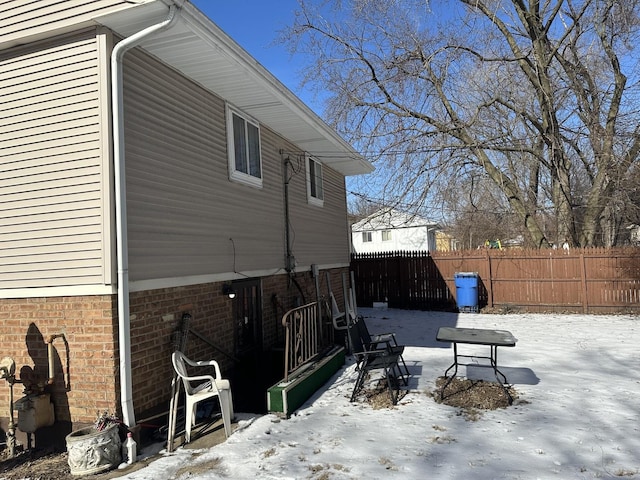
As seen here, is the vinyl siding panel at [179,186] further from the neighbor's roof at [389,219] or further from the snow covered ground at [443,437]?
the neighbor's roof at [389,219]

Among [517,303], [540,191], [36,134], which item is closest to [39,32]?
[36,134]

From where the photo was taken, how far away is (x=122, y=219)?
164 inches

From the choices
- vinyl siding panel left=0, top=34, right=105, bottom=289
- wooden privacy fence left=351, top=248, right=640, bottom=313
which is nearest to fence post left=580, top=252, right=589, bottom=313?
wooden privacy fence left=351, top=248, right=640, bottom=313

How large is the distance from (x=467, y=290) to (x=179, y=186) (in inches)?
415

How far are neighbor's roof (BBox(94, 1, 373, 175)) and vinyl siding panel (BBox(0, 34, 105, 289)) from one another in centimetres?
58

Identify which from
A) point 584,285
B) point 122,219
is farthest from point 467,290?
point 122,219

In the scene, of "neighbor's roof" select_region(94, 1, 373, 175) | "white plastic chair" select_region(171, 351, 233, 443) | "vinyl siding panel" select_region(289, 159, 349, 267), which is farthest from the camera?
"vinyl siding panel" select_region(289, 159, 349, 267)

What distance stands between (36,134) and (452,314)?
11.7 m

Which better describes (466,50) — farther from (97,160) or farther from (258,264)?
(97,160)

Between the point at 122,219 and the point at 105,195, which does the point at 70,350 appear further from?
the point at 105,195

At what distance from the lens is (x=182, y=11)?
4.15 meters

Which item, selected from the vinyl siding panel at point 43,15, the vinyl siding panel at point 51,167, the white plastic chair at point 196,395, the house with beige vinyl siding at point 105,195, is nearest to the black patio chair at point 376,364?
the white plastic chair at point 196,395

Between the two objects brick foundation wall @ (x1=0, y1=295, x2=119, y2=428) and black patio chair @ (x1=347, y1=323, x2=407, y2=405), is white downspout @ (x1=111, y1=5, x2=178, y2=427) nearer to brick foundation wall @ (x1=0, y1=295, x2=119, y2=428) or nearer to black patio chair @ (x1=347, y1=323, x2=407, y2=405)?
brick foundation wall @ (x1=0, y1=295, x2=119, y2=428)

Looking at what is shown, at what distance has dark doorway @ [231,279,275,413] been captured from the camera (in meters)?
6.09
